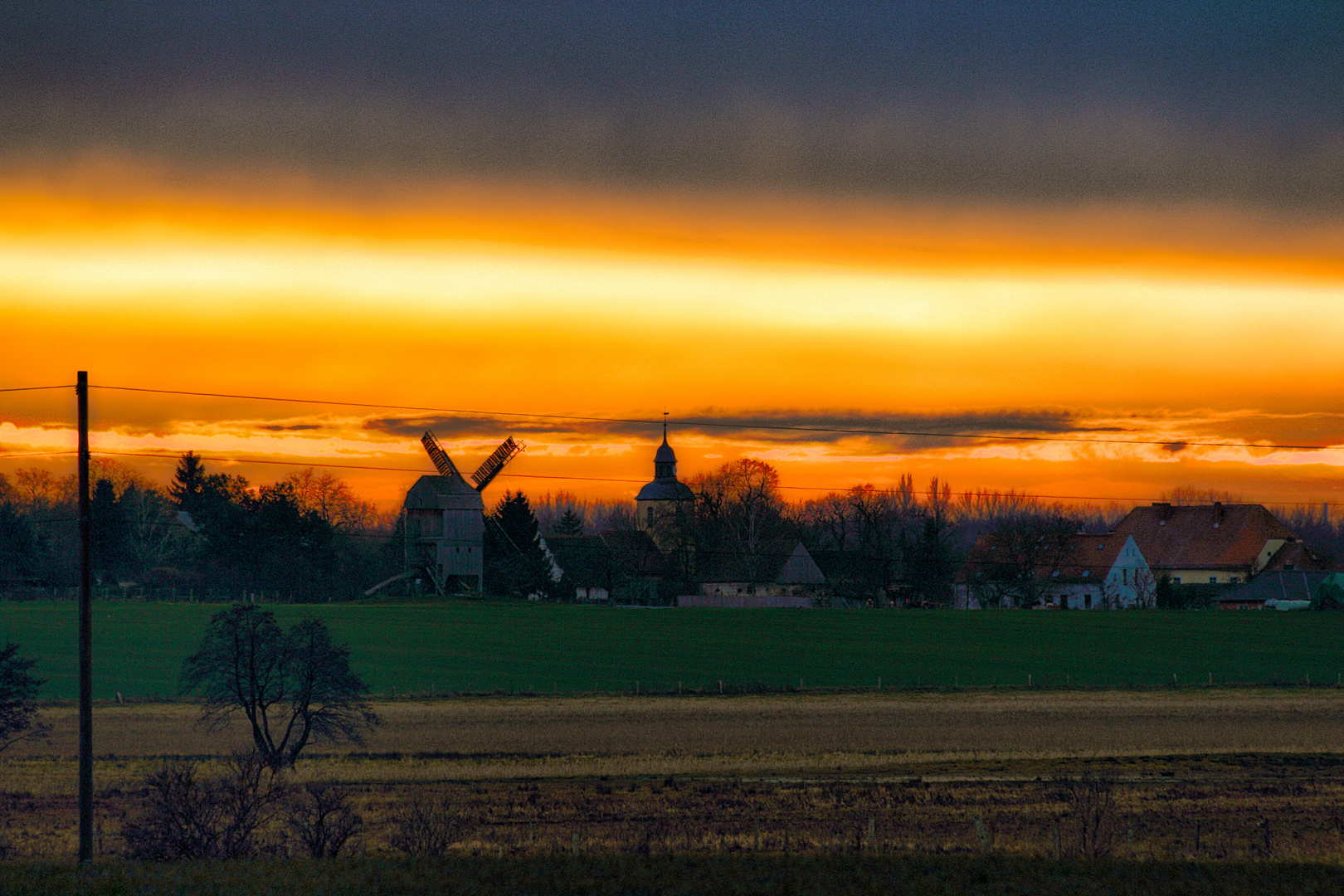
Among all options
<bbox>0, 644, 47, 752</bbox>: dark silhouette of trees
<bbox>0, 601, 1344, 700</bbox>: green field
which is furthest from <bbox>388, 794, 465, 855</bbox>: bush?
<bbox>0, 601, 1344, 700</bbox>: green field

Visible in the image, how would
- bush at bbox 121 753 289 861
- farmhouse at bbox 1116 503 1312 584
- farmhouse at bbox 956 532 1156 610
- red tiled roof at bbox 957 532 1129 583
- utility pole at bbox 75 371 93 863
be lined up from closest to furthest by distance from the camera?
1. bush at bbox 121 753 289 861
2. utility pole at bbox 75 371 93 863
3. farmhouse at bbox 956 532 1156 610
4. red tiled roof at bbox 957 532 1129 583
5. farmhouse at bbox 1116 503 1312 584

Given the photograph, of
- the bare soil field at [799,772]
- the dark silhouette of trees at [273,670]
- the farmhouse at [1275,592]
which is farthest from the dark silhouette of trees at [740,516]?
the dark silhouette of trees at [273,670]

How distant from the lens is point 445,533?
109438 millimetres

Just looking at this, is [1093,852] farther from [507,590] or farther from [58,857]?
[507,590]

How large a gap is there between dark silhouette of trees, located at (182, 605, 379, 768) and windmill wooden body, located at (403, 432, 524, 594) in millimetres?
71212

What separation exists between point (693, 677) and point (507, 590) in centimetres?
5332

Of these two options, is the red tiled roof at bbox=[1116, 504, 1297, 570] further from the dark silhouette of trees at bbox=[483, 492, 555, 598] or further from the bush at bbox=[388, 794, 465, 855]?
the bush at bbox=[388, 794, 465, 855]

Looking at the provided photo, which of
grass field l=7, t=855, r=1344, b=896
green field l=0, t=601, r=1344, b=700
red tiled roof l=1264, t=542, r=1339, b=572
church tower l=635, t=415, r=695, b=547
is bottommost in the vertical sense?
green field l=0, t=601, r=1344, b=700

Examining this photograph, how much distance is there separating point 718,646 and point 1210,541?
193 ft

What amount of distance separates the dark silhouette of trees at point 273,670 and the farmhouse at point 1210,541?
8585 centimetres

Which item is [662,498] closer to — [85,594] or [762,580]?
[762,580]

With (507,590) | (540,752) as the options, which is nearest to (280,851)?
(540,752)

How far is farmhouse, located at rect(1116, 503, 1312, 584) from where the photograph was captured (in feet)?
359

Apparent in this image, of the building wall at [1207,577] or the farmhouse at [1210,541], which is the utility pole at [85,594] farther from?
the building wall at [1207,577]
